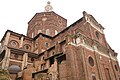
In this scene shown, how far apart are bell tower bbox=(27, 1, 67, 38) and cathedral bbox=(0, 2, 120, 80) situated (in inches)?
64.1

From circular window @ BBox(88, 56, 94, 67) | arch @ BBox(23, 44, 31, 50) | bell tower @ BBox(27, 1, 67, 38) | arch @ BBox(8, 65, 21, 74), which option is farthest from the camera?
bell tower @ BBox(27, 1, 67, 38)

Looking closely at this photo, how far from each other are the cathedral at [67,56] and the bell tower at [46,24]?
1.63 m

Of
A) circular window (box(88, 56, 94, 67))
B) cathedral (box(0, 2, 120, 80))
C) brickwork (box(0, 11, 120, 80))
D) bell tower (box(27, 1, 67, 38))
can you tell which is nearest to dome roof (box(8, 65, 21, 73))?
cathedral (box(0, 2, 120, 80))

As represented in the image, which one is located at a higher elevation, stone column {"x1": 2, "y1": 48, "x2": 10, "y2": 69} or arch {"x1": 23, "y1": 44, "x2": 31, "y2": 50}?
arch {"x1": 23, "y1": 44, "x2": 31, "y2": 50}

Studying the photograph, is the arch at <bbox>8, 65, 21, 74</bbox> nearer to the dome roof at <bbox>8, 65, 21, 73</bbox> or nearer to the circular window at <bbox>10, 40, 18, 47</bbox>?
the dome roof at <bbox>8, 65, 21, 73</bbox>

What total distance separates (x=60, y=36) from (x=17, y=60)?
1085 cm

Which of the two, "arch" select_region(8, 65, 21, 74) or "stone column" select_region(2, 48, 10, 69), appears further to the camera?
"arch" select_region(8, 65, 21, 74)

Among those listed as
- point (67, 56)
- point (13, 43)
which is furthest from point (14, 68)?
point (67, 56)

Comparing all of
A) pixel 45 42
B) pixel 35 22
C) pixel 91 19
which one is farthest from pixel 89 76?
pixel 35 22

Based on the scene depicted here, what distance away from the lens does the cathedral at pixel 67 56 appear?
18766 mm

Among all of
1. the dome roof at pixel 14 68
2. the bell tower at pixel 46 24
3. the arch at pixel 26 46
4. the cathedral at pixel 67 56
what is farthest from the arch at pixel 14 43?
the bell tower at pixel 46 24

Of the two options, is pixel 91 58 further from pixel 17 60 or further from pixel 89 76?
pixel 17 60

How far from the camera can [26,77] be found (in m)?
20.8

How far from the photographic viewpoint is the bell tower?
36.3m
